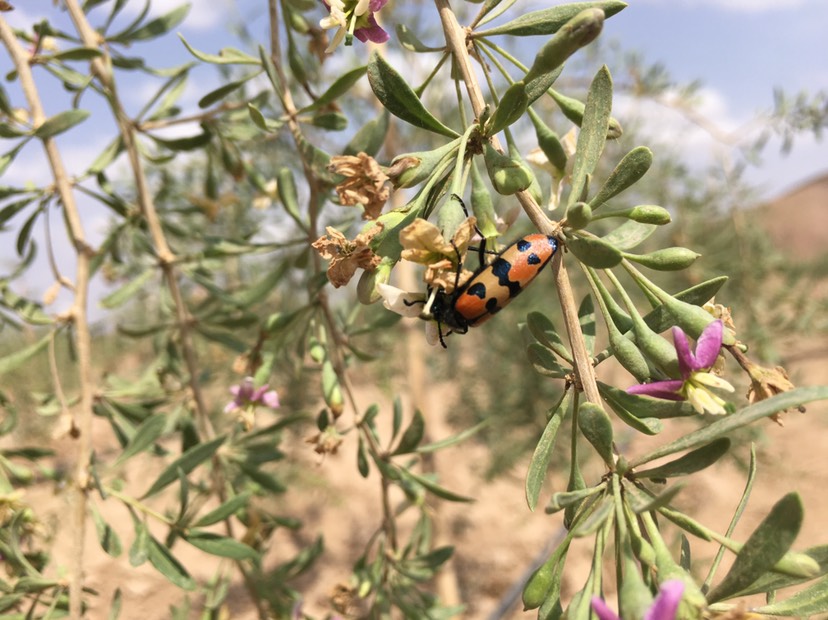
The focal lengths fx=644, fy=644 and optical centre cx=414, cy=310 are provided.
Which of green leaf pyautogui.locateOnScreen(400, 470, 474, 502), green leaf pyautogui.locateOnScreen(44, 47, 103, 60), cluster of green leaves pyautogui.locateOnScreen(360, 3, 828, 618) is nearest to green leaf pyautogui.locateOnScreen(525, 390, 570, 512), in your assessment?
cluster of green leaves pyautogui.locateOnScreen(360, 3, 828, 618)

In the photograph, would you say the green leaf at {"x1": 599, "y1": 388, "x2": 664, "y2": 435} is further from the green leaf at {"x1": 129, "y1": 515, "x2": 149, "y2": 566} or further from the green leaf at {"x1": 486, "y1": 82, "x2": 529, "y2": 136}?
the green leaf at {"x1": 129, "y1": 515, "x2": 149, "y2": 566}

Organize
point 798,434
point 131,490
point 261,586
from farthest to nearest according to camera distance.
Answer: point 798,434 < point 131,490 < point 261,586

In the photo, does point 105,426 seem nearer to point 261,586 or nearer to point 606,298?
point 261,586

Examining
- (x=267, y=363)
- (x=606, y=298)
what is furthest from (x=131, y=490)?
(x=606, y=298)

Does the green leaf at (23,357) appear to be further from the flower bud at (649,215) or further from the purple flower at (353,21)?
the flower bud at (649,215)

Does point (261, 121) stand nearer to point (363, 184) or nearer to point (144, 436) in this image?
point (363, 184)

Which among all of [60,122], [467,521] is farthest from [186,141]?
[467,521]

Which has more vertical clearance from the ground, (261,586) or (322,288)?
(322,288)
